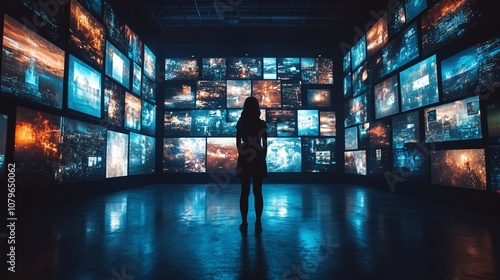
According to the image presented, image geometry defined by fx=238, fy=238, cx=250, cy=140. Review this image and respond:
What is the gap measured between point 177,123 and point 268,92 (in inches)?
145

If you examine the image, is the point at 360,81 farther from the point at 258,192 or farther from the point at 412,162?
the point at 258,192

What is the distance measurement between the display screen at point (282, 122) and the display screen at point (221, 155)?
1.57 meters

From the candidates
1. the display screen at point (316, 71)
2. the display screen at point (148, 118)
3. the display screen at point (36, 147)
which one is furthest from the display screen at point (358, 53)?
the display screen at point (36, 147)

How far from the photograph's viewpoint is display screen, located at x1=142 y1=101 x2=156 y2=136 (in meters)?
8.14

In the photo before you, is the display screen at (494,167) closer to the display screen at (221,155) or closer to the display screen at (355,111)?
the display screen at (355,111)

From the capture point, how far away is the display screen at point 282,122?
29.6 feet

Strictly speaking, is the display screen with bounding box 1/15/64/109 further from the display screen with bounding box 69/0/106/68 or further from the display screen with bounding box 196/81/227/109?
the display screen with bounding box 196/81/227/109

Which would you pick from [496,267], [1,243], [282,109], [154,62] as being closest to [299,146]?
[282,109]

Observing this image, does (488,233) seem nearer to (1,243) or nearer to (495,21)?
(495,21)

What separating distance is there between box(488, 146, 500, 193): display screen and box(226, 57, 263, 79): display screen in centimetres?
698

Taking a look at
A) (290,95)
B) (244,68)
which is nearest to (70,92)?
(244,68)

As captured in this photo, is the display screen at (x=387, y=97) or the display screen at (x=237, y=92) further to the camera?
the display screen at (x=237, y=92)

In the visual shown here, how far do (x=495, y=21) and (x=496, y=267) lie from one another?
370cm

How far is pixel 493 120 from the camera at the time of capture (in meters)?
3.50
